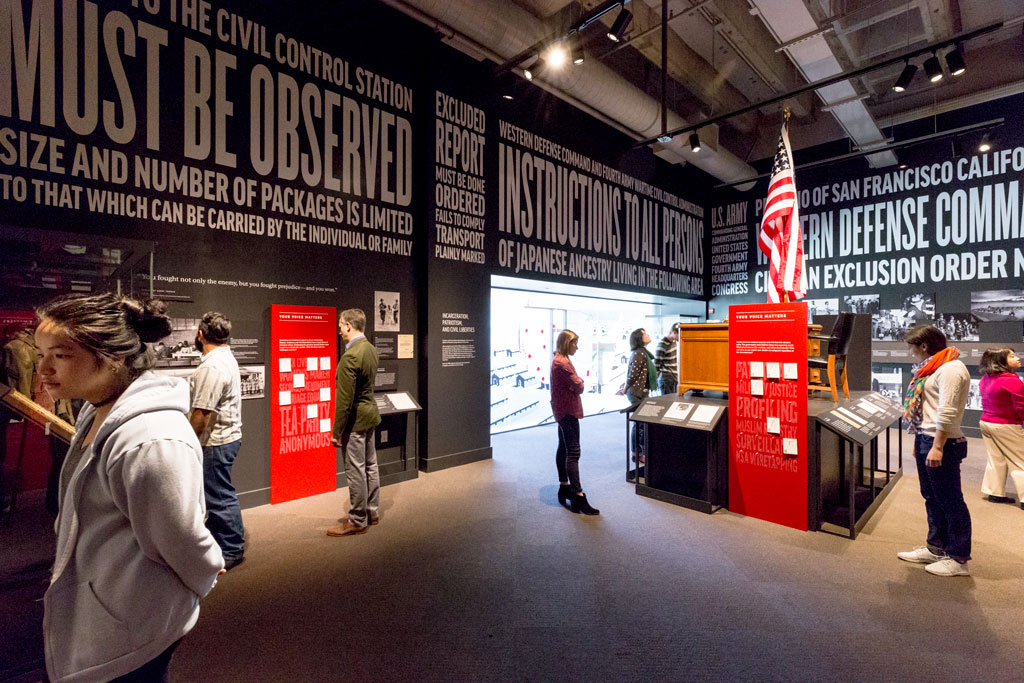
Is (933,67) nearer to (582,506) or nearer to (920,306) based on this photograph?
(920,306)

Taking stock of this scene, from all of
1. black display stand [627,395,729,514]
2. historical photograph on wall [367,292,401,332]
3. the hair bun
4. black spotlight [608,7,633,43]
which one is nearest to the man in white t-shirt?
the hair bun

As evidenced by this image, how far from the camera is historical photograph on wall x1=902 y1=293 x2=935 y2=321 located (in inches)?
319

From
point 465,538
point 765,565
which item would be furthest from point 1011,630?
point 465,538

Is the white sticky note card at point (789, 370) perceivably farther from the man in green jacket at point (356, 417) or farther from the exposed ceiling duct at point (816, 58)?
the exposed ceiling duct at point (816, 58)

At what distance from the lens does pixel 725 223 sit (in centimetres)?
1048

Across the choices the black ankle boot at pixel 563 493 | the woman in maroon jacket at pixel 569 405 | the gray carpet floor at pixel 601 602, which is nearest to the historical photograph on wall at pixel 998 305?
the gray carpet floor at pixel 601 602

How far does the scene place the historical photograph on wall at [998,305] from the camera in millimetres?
7316

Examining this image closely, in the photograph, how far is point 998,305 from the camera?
7469 mm

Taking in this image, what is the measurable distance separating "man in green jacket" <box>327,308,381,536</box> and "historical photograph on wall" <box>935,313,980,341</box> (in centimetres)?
929

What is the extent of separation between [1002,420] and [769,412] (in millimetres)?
2409

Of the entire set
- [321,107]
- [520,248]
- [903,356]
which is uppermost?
[321,107]

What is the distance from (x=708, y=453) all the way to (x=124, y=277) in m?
4.76

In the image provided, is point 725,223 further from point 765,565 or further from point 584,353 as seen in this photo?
point 765,565

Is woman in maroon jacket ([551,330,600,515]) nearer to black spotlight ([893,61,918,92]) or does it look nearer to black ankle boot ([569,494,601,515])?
black ankle boot ([569,494,601,515])
